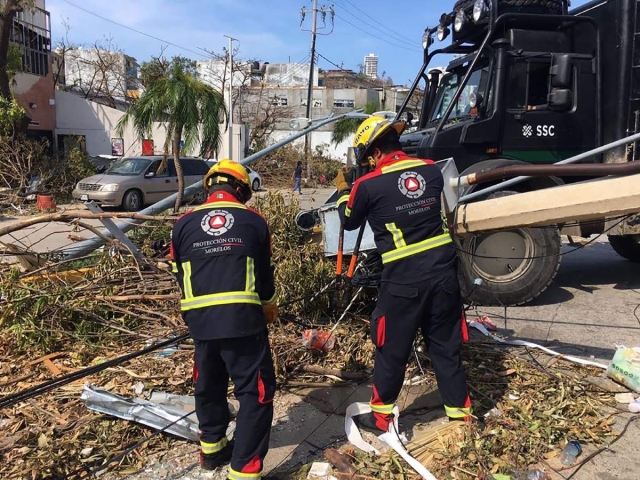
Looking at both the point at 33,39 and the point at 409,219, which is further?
the point at 33,39

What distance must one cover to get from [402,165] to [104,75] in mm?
27171

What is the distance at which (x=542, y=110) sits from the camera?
589cm

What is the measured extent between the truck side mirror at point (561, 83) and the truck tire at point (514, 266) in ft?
4.60

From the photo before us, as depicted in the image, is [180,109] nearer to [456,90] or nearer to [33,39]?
[456,90]

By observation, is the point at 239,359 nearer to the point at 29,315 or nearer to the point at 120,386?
the point at 120,386

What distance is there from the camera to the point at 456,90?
20.5ft

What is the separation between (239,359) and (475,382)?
80.9 inches

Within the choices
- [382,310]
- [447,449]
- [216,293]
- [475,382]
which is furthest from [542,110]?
[216,293]

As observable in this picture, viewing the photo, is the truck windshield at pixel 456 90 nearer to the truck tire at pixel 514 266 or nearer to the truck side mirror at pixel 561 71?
the truck side mirror at pixel 561 71

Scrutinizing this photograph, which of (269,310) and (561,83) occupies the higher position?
(561,83)

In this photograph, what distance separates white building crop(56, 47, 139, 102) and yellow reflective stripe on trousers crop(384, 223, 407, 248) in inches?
1062

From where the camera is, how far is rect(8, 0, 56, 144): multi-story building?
19.4 metres

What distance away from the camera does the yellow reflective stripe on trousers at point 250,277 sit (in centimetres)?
276

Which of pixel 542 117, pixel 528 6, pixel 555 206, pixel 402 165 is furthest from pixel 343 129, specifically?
pixel 555 206
